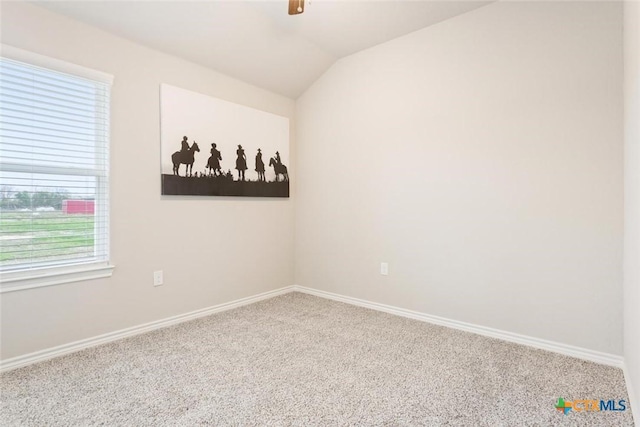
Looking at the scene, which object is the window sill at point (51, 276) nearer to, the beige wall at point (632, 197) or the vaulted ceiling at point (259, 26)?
the vaulted ceiling at point (259, 26)

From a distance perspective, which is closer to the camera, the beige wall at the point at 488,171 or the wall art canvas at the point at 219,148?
the beige wall at the point at 488,171

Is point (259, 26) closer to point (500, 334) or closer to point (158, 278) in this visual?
point (158, 278)

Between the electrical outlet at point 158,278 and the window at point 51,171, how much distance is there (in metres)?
0.35

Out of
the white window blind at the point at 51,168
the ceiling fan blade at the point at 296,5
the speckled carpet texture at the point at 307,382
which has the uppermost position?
the ceiling fan blade at the point at 296,5

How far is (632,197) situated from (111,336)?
336 centimetres

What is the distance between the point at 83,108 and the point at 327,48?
7.06 ft

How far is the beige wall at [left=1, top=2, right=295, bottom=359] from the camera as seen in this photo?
2.18 meters

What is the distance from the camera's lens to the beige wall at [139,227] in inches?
85.9

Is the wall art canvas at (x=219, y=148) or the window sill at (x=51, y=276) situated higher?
the wall art canvas at (x=219, y=148)

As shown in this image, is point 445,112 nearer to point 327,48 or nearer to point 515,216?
point 515,216

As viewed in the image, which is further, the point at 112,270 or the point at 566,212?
the point at 112,270

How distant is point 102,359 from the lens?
2236 mm

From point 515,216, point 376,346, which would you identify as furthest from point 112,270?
point 515,216

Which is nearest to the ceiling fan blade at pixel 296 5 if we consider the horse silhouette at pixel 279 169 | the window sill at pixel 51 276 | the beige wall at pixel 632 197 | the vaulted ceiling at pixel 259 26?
the vaulted ceiling at pixel 259 26
